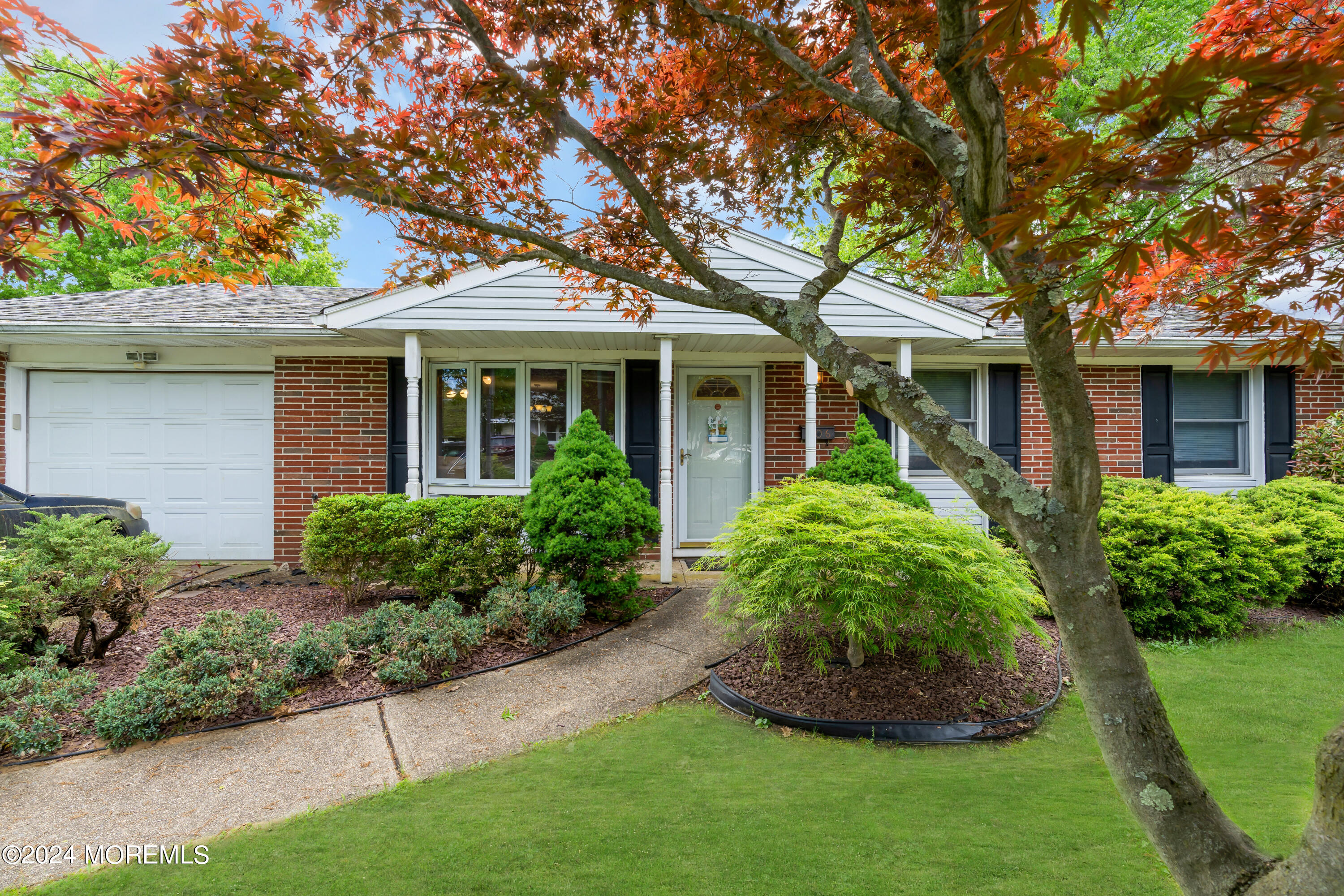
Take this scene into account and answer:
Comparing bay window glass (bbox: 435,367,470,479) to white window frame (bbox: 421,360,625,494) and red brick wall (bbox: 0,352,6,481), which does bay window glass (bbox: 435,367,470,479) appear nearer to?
white window frame (bbox: 421,360,625,494)

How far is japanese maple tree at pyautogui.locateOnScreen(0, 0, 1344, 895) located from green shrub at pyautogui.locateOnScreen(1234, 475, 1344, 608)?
4341 mm

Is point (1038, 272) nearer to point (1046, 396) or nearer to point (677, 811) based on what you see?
point (1046, 396)

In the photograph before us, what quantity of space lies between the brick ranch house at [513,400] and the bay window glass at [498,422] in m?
0.03

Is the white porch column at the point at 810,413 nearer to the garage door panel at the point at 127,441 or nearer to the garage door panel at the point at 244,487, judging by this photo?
the garage door panel at the point at 244,487

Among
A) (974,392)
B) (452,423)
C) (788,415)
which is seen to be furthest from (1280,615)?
(452,423)

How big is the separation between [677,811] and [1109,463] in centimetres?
808

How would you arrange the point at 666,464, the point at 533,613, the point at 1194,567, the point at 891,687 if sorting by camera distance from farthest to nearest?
the point at 666,464 → the point at 1194,567 → the point at 533,613 → the point at 891,687

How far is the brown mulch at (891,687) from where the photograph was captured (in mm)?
3475

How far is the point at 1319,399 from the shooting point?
844 cm

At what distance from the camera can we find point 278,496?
742 cm

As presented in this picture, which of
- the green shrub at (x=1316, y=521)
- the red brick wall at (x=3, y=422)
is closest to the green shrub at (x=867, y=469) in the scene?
the green shrub at (x=1316, y=521)

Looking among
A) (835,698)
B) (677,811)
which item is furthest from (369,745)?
(835,698)

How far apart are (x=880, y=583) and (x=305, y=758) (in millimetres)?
3052

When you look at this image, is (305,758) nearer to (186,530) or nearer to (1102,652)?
(1102,652)
